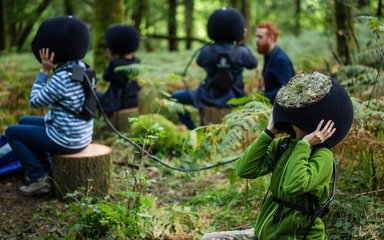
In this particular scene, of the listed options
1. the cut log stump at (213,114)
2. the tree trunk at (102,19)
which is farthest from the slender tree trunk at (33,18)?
the cut log stump at (213,114)

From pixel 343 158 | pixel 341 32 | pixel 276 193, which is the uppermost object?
pixel 341 32

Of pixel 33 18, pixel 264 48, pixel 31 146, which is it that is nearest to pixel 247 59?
pixel 264 48

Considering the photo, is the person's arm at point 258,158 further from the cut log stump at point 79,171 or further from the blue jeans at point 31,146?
the blue jeans at point 31,146

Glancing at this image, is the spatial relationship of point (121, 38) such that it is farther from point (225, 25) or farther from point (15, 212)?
point (15, 212)

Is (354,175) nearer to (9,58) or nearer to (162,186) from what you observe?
(162,186)

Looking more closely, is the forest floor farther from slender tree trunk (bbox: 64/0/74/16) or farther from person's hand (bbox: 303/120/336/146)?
slender tree trunk (bbox: 64/0/74/16)

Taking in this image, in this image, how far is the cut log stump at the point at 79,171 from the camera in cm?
524

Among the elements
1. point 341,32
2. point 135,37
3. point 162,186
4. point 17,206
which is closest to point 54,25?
point 17,206

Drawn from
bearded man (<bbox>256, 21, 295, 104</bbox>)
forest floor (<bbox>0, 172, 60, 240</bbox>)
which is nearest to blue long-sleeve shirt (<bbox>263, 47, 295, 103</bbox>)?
bearded man (<bbox>256, 21, 295, 104</bbox>)

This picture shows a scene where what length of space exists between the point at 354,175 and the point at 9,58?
9683mm

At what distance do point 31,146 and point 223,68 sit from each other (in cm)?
342

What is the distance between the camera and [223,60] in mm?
7598

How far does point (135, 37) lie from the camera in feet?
26.3

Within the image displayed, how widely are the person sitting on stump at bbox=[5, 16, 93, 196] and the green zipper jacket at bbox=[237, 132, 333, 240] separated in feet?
8.25
